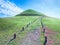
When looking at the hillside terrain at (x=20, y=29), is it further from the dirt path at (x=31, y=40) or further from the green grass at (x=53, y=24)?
the dirt path at (x=31, y=40)

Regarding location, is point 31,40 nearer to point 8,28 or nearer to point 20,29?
point 20,29

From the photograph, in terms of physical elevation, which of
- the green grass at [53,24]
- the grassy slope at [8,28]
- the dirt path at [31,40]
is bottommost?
the green grass at [53,24]

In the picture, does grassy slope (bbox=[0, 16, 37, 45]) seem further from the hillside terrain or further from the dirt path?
the dirt path

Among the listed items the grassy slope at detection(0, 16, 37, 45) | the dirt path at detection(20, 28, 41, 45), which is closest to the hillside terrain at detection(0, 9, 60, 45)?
the grassy slope at detection(0, 16, 37, 45)

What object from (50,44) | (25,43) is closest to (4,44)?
(25,43)

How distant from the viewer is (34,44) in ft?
129

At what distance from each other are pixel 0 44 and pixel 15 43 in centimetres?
346

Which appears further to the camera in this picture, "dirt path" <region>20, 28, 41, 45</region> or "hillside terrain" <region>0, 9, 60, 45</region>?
"hillside terrain" <region>0, 9, 60, 45</region>

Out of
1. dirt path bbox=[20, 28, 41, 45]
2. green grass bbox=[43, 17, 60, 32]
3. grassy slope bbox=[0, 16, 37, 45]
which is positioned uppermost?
dirt path bbox=[20, 28, 41, 45]

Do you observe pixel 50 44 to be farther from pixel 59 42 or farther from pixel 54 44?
pixel 59 42

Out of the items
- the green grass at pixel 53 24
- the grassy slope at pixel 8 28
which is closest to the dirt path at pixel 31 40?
the grassy slope at pixel 8 28

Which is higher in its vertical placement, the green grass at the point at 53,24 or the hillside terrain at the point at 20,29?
the hillside terrain at the point at 20,29

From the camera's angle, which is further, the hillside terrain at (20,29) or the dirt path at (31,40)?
the hillside terrain at (20,29)

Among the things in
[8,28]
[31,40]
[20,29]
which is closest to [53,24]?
[20,29]
